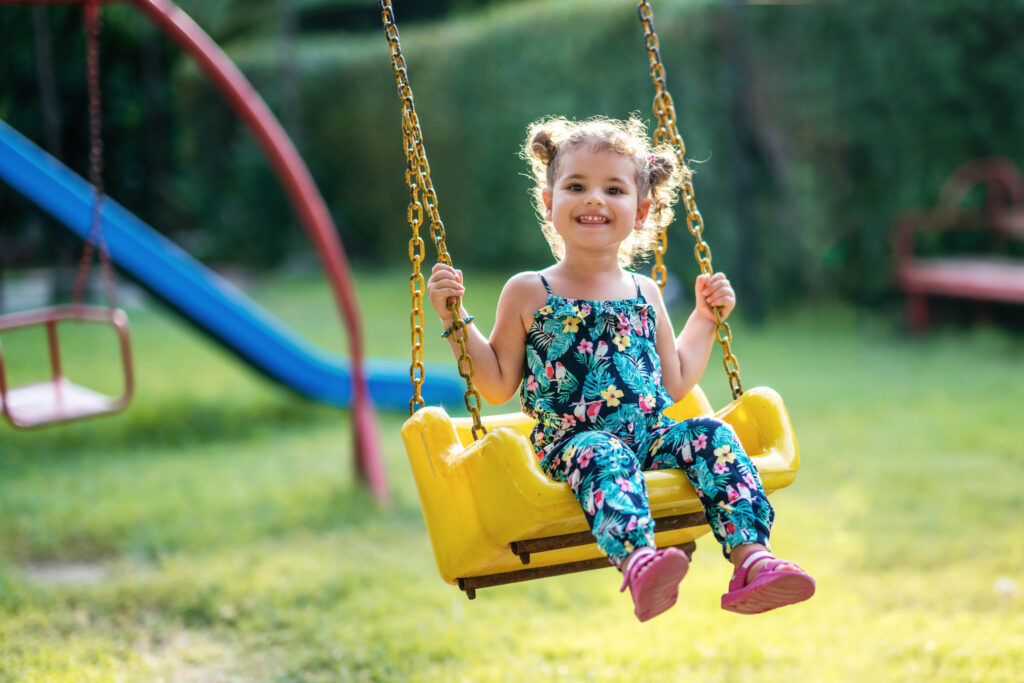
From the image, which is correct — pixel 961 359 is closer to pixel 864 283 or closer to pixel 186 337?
pixel 864 283

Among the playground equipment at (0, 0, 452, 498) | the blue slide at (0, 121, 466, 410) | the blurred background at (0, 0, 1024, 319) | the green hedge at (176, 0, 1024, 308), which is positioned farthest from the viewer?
the green hedge at (176, 0, 1024, 308)

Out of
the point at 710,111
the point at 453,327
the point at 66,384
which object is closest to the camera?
the point at 453,327

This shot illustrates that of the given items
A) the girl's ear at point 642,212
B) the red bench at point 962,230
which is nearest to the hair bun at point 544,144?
the girl's ear at point 642,212

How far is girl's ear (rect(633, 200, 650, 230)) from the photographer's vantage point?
273 centimetres

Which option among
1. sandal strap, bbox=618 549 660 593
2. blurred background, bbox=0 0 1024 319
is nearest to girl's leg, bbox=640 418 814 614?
sandal strap, bbox=618 549 660 593

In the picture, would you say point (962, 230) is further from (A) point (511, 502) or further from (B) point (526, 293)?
(A) point (511, 502)

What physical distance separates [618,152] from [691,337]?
61cm

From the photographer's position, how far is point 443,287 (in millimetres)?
2459

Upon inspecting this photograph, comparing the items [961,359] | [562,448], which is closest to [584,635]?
[562,448]

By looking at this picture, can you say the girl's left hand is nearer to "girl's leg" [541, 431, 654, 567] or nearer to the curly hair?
the curly hair

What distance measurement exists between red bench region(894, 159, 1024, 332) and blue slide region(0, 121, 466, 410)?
4.24 meters

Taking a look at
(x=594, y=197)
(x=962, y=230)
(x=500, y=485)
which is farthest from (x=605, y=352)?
(x=962, y=230)

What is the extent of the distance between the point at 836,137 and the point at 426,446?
8.52 meters

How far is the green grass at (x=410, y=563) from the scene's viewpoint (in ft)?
11.2
